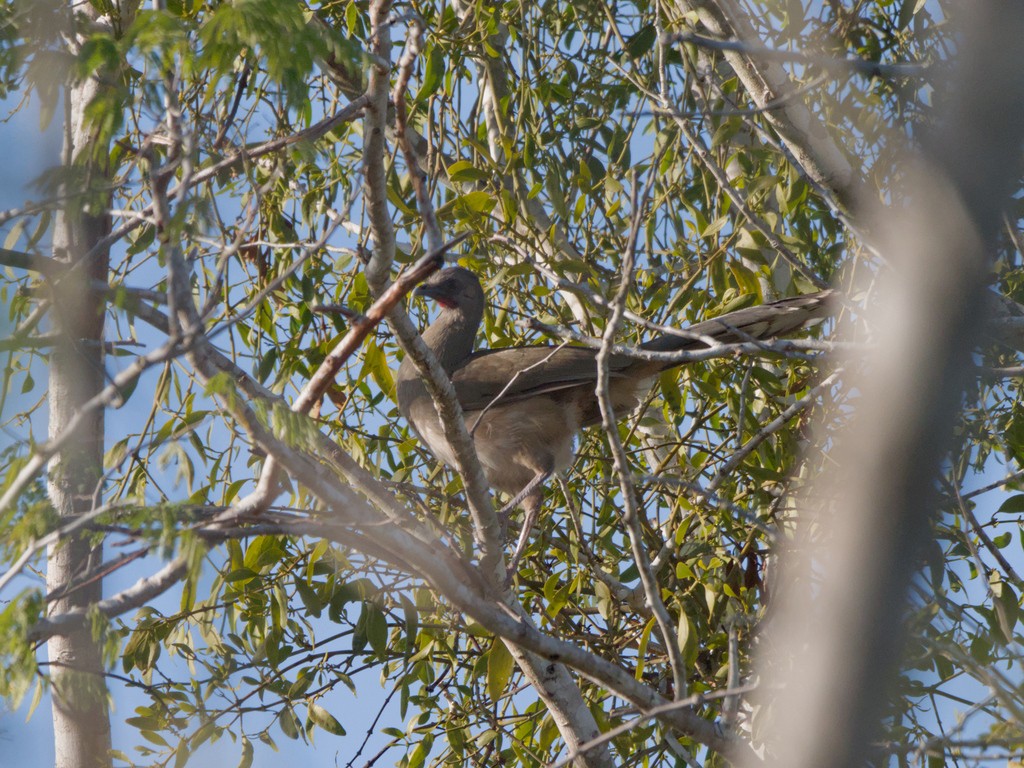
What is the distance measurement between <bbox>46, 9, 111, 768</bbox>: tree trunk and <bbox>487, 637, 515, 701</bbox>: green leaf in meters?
1.11

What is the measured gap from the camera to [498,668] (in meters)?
3.34

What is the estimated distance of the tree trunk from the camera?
6.69ft

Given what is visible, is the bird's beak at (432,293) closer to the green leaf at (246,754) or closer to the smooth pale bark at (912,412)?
the green leaf at (246,754)

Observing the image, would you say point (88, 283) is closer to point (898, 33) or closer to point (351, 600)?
point (351, 600)

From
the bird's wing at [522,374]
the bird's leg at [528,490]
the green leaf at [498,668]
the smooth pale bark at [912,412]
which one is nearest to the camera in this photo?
the smooth pale bark at [912,412]

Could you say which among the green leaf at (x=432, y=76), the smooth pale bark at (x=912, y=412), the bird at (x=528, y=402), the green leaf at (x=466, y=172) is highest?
the green leaf at (x=432, y=76)

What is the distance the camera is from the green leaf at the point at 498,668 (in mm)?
3330

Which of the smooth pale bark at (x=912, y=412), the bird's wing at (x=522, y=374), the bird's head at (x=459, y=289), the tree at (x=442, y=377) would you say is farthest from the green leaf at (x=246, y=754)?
the smooth pale bark at (x=912, y=412)

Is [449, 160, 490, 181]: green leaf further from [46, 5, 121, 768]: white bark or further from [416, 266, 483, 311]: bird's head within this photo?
[416, 266, 483, 311]: bird's head

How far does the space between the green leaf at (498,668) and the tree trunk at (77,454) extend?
1113mm

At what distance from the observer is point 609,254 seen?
14.5ft

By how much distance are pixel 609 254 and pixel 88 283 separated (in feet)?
8.68

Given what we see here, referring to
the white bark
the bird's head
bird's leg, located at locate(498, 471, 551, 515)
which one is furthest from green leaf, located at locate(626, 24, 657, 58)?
the white bark

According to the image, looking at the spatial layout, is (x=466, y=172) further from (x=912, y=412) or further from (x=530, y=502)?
(x=912, y=412)
